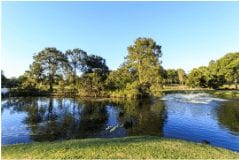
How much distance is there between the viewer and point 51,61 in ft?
270

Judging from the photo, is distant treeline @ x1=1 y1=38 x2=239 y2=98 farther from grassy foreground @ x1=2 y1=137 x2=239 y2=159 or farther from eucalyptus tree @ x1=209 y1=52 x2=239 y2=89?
grassy foreground @ x1=2 y1=137 x2=239 y2=159

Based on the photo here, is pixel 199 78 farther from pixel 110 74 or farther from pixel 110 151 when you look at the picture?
pixel 110 151

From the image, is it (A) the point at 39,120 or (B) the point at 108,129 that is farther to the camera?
(A) the point at 39,120

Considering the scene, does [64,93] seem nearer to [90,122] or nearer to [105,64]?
[105,64]

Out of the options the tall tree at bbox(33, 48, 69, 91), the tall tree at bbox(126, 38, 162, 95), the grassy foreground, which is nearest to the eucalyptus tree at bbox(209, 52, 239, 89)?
the tall tree at bbox(126, 38, 162, 95)

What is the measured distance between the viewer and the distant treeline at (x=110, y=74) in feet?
197

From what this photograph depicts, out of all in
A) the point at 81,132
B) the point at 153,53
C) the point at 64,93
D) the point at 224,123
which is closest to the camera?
the point at 81,132

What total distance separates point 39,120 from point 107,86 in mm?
41268

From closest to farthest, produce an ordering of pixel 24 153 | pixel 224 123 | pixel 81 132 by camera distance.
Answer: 1. pixel 24 153
2. pixel 81 132
3. pixel 224 123

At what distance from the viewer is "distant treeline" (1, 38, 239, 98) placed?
59944 millimetres

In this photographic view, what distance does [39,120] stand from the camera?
31.1m

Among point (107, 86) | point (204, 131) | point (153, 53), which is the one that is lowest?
point (204, 131)

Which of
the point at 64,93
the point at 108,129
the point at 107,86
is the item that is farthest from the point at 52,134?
the point at 64,93

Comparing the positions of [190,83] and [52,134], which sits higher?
[190,83]
